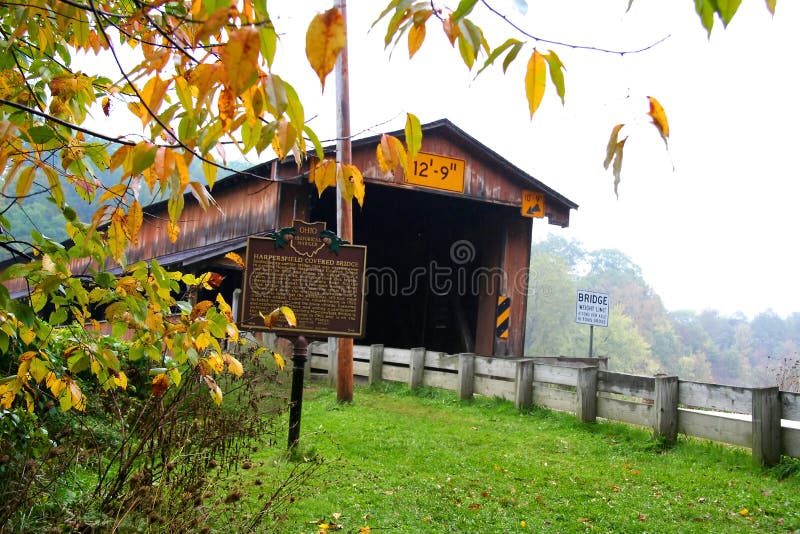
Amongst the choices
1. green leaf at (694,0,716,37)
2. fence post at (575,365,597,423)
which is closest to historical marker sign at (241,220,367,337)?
fence post at (575,365,597,423)

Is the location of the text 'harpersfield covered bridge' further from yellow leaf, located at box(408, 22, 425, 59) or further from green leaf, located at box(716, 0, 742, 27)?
green leaf, located at box(716, 0, 742, 27)

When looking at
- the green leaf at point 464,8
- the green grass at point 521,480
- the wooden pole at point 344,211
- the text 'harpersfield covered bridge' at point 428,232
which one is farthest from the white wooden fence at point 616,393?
the green leaf at point 464,8

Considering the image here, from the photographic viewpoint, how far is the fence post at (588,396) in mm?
8766

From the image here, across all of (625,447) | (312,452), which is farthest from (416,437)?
(625,447)

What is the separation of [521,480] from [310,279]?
9.65 feet

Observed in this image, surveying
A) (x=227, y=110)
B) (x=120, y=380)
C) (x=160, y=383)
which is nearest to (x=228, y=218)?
(x=160, y=383)

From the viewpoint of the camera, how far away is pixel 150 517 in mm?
3285

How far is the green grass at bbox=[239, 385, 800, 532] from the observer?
523cm

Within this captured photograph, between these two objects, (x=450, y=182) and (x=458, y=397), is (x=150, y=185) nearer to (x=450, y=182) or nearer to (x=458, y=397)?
(x=458, y=397)

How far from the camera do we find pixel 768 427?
6.69 meters

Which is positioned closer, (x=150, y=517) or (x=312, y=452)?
(x=150, y=517)

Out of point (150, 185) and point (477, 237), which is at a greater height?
point (477, 237)

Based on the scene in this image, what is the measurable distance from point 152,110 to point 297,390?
17.9 ft

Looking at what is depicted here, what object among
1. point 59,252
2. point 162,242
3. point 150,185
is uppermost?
point 162,242
